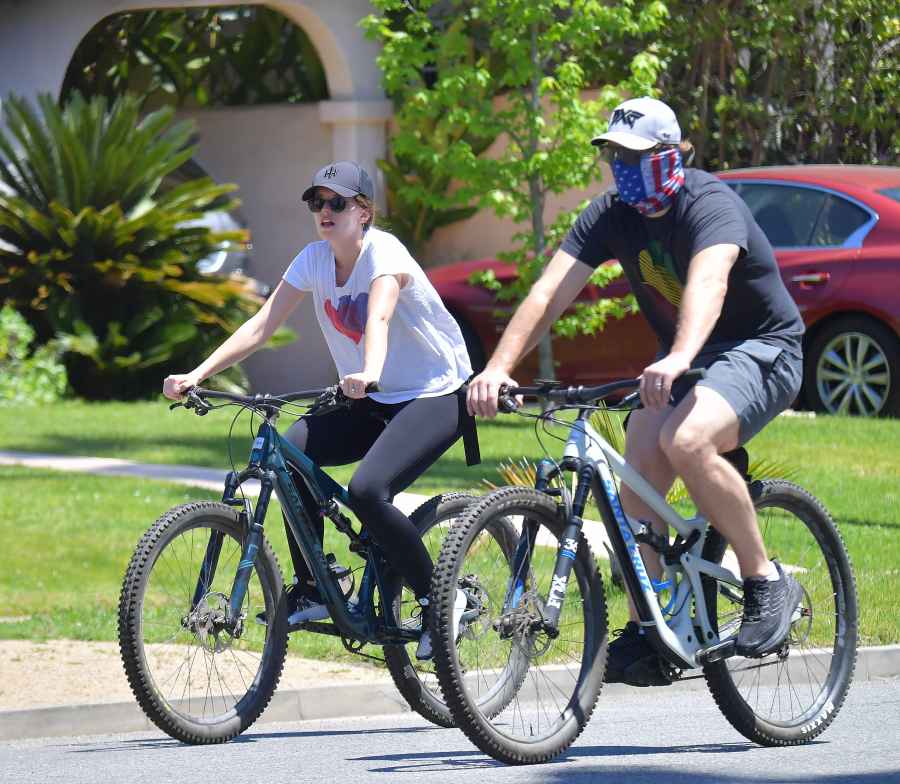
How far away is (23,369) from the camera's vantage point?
1614 cm

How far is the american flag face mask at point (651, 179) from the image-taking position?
5.77 meters

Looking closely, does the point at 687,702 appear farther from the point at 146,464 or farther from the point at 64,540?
the point at 146,464

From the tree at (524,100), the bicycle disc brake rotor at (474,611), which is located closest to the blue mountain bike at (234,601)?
the bicycle disc brake rotor at (474,611)

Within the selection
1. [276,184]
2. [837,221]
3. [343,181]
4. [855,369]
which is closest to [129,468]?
[855,369]

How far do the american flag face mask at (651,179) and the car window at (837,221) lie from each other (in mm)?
7843

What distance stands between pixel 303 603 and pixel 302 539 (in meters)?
0.24

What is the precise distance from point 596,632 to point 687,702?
5.14 ft

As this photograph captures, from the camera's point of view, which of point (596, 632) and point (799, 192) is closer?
point (596, 632)

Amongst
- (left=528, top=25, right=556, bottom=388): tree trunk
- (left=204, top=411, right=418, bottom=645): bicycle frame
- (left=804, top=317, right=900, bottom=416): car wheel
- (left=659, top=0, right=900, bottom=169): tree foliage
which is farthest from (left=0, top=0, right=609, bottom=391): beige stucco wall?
(left=204, top=411, right=418, bottom=645): bicycle frame

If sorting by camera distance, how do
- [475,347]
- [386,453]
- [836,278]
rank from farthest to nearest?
[475,347] → [836,278] → [386,453]

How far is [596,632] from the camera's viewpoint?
Answer: 226 inches

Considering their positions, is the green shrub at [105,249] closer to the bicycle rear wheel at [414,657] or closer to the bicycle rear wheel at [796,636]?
the bicycle rear wheel at [414,657]

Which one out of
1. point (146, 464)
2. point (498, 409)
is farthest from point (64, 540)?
point (498, 409)

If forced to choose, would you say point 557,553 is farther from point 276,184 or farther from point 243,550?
point 276,184
